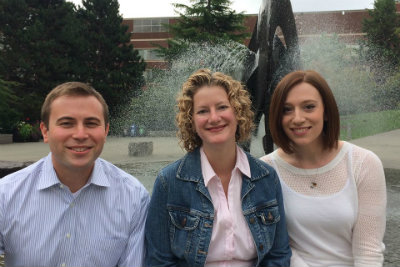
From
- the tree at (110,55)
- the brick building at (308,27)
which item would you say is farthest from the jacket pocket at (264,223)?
the brick building at (308,27)

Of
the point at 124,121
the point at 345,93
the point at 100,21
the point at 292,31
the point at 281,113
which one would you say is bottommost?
the point at 124,121

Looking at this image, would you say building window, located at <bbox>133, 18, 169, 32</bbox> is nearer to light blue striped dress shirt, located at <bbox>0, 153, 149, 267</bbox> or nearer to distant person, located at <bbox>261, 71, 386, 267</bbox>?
distant person, located at <bbox>261, 71, 386, 267</bbox>

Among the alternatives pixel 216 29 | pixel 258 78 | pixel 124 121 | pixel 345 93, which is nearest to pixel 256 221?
pixel 258 78

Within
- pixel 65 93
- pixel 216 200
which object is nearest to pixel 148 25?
pixel 65 93

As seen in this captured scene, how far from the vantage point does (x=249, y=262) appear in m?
2.21

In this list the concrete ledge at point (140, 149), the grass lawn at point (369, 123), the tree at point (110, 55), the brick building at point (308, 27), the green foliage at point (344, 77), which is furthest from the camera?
the brick building at point (308, 27)

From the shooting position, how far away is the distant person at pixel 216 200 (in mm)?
2154

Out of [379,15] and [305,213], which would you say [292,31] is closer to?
[305,213]

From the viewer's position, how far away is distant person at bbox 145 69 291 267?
215cm

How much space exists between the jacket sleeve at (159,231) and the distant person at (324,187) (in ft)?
2.21

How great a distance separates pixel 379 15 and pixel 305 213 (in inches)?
1540

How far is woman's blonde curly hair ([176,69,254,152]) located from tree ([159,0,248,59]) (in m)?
29.1

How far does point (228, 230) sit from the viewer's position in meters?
2.16

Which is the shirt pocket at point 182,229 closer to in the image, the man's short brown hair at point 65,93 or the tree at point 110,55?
the man's short brown hair at point 65,93
